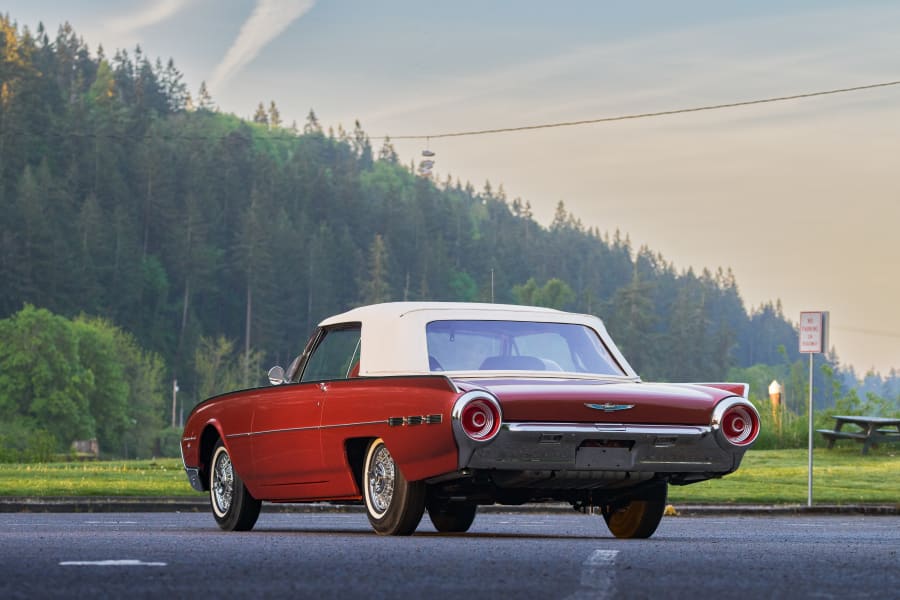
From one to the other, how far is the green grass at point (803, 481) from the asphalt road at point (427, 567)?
1363 cm

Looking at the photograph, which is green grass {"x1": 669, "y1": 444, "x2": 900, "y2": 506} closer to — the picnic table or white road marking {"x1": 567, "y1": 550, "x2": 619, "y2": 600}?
the picnic table

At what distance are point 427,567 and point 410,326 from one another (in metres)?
3.85

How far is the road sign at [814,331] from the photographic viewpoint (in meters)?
24.2

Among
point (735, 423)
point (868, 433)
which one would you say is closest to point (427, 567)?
point (735, 423)

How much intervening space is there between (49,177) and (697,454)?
511 ft

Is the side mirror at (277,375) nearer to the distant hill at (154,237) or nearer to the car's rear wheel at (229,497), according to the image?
the car's rear wheel at (229,497)

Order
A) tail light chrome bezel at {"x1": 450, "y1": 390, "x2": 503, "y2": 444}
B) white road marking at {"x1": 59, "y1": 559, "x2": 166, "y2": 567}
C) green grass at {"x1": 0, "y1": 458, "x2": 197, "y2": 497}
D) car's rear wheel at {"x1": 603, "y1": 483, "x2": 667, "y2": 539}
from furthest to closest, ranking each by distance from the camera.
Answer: green grass at {"x1": 0, "y1": 458, "x2": 197, "y2": 497} < car's rear wheel at {"x1": 603, "y1": 483, "x2": 667, "y2": 539} < tail light chrome bezel at {"x1": 450, "y1": 390, "x2": 503, "y2": 444} < white road marking at {"x1": 59, "y1": 559, "x2": 166, "y2": 567}

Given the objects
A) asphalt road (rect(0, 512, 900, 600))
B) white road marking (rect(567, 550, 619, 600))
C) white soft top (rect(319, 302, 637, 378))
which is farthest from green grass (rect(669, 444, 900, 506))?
→ white road marking (rect(567, 550, 619, 600))

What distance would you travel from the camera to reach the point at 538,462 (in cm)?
1095

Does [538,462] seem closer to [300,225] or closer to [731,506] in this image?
[731,506]

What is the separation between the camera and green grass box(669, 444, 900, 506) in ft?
83.9

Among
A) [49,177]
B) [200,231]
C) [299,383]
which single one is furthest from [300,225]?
[299,383]

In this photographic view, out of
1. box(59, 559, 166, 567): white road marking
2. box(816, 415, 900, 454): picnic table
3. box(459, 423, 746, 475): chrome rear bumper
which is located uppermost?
box(459, 423, 746, 475): chrome rear bumper

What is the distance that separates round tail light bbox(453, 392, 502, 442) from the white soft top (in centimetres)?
87
